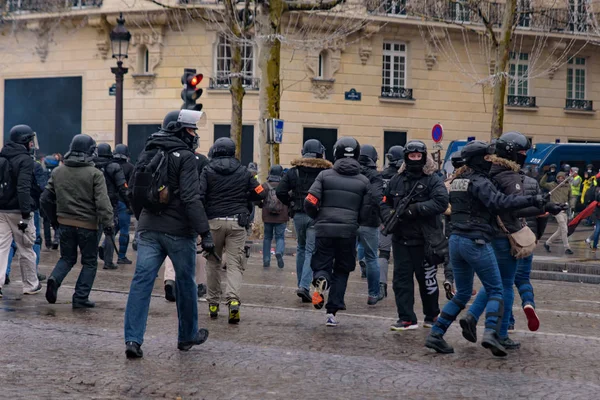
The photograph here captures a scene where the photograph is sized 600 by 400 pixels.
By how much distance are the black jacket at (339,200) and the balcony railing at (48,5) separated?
2680cm

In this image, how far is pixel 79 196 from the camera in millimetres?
11727

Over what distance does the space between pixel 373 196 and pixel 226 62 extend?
82.6ft

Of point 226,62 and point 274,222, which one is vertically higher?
point 226,62

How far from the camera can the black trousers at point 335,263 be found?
10.7 metres

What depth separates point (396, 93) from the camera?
1454 inches

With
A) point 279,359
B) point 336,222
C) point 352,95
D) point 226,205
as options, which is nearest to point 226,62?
point 352,95

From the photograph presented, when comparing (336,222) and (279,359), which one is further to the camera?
(336,222)

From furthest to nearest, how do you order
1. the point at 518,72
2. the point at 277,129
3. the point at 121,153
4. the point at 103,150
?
the point at 518,72, the point at 277,129, the point at 121,153, the point at 103,150

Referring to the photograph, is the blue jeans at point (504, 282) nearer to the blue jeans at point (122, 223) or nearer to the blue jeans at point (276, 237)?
the blue jeans at point (276, 237)

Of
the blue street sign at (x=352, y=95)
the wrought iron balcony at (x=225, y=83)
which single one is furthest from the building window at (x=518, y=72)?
the wrought iron balcony at (x=225, y=83)

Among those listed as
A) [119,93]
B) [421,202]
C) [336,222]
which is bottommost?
[336,222]


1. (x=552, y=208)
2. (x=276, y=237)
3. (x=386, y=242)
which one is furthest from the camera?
(x=276, y=237)

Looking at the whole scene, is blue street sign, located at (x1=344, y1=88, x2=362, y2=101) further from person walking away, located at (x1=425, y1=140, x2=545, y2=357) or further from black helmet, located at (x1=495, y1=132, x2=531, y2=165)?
person walking away, located at (x1=425, y1=140, x2=545, y2=357)

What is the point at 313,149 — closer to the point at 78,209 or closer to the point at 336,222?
the point at 336,222
